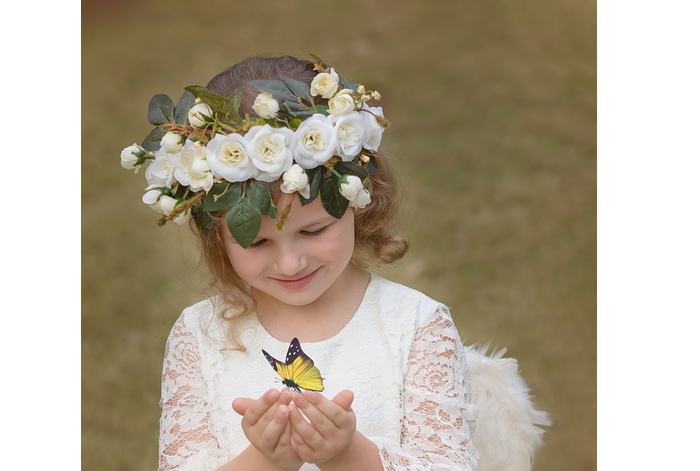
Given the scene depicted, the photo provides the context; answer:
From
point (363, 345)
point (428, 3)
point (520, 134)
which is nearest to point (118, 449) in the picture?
point (363, 345)

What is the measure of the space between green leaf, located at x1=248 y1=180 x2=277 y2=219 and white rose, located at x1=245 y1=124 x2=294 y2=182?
0.02 metres

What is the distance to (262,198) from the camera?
259 cm

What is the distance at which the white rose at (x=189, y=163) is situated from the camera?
2646 mm

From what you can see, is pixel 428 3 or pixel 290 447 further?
pixel 428 3

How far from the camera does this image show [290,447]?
8.06 ft

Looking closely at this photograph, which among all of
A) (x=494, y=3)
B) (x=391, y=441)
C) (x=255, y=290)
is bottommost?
(x=391, y=441)

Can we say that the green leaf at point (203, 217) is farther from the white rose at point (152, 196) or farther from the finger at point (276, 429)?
the finger at point (276, 429)

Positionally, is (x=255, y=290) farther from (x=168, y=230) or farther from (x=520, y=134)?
(x=520, y=134)

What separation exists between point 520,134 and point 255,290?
4321 millimetres

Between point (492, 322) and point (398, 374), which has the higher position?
point (492, 322)

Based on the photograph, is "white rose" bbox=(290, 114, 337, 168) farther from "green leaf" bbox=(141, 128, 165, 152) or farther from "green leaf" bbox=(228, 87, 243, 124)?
"green leaf" bbox=(141, 128, 165, 152)

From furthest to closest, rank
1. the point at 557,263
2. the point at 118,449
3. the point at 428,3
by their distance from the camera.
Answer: the point at 428,3
the point at 557,263
the point at 118,449

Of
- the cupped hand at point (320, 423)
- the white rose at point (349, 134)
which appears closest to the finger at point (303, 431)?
the cupped hand at point (320, 423)

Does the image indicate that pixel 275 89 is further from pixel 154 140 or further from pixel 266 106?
pixel 154 140
